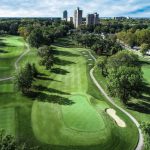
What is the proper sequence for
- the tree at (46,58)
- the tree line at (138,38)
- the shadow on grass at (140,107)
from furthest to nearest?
the tree line at (138,38)
the tree at (46,58)
the shadow on grass at (140,107)

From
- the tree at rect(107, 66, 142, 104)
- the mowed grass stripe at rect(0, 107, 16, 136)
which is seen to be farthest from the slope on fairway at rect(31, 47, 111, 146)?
the tree at rect(107, 66, 142, 104)

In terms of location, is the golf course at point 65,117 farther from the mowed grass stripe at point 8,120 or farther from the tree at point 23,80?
the tree at point 23,80

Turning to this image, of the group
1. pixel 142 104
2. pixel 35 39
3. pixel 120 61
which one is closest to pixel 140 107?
pixel 142 104

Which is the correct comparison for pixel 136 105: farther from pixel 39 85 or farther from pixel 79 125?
pixel 39 85

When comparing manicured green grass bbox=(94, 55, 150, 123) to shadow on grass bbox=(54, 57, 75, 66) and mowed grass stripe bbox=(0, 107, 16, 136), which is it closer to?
mowed grass stripe bbox=(0, 107, 16, 136)

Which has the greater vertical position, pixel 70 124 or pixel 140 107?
pixel 70 124

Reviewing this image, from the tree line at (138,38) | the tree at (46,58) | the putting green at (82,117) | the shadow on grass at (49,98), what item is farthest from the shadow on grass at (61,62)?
the tree line at (138,38)

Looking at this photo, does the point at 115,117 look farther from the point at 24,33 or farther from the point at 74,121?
the point at 24,33

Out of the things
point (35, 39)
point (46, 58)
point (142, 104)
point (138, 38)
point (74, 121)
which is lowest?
point (142, 104)
